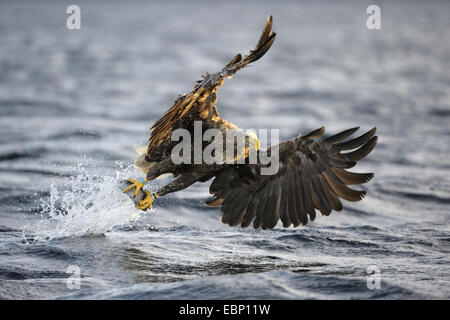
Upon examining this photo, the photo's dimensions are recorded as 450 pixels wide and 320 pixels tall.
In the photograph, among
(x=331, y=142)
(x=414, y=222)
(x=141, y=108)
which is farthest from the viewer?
(x=141, y=108)

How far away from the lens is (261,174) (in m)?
7.04

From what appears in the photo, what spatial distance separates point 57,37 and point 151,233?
3604cm

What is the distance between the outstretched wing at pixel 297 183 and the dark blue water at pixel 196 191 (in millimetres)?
487

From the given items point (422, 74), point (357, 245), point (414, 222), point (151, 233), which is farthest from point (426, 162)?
point (422, 74)

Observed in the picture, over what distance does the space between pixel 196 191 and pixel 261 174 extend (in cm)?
407

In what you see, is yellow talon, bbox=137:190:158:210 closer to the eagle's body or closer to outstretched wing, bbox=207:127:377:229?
the eagle's body

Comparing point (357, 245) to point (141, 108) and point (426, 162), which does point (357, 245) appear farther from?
point (141, 108)

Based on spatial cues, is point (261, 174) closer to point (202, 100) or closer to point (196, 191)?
point (202, 100)

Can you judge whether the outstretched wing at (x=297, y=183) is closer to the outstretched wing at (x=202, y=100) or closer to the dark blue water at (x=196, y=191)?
the dark blue water at (x=196, y=191)

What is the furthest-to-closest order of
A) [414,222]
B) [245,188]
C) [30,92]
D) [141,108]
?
[30,92] → [141,108] → [414,222] → [245,188]

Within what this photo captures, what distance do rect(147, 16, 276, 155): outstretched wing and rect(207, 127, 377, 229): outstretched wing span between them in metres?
0.76

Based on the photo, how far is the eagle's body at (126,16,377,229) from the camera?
659cm

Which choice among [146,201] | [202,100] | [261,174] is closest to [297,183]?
[261,174]
